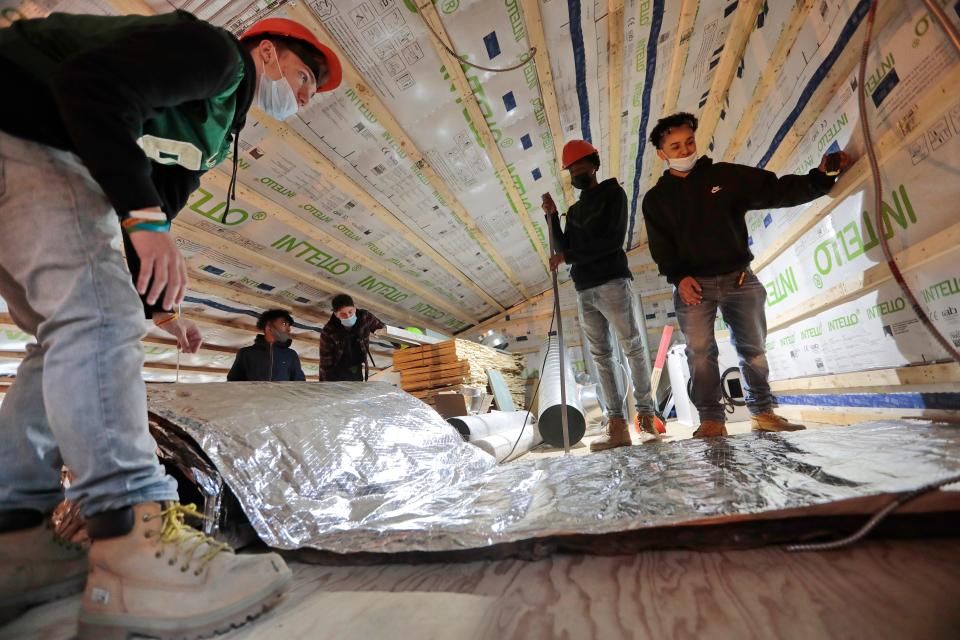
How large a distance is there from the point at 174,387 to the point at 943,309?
9.31 feet

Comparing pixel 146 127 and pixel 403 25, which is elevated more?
pixel 403 25

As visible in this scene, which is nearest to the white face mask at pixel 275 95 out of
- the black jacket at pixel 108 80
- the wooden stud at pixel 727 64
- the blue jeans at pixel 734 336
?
the black jacket at pixel 108 80

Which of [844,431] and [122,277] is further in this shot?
[844,431]

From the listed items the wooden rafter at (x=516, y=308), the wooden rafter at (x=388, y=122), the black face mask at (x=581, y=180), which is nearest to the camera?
the wooden rafter at (x=388, y=122)

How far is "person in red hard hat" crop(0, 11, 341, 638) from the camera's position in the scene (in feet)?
2.45

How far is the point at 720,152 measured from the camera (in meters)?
4.17

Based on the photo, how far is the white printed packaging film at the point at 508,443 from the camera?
3282 mm

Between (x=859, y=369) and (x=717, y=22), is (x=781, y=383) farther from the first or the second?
(x=717, y=22)

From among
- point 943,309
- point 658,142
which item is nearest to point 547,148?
point 658,142

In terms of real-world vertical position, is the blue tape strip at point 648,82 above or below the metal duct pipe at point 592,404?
above

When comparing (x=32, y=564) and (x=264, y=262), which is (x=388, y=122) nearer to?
(x=264, y=262)

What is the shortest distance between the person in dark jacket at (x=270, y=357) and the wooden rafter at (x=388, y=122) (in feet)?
5.80

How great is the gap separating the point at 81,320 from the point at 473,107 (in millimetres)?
2985

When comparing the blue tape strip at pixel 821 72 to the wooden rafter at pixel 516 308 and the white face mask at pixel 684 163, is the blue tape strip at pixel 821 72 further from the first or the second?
the wooden rafter at pixel 516 308
